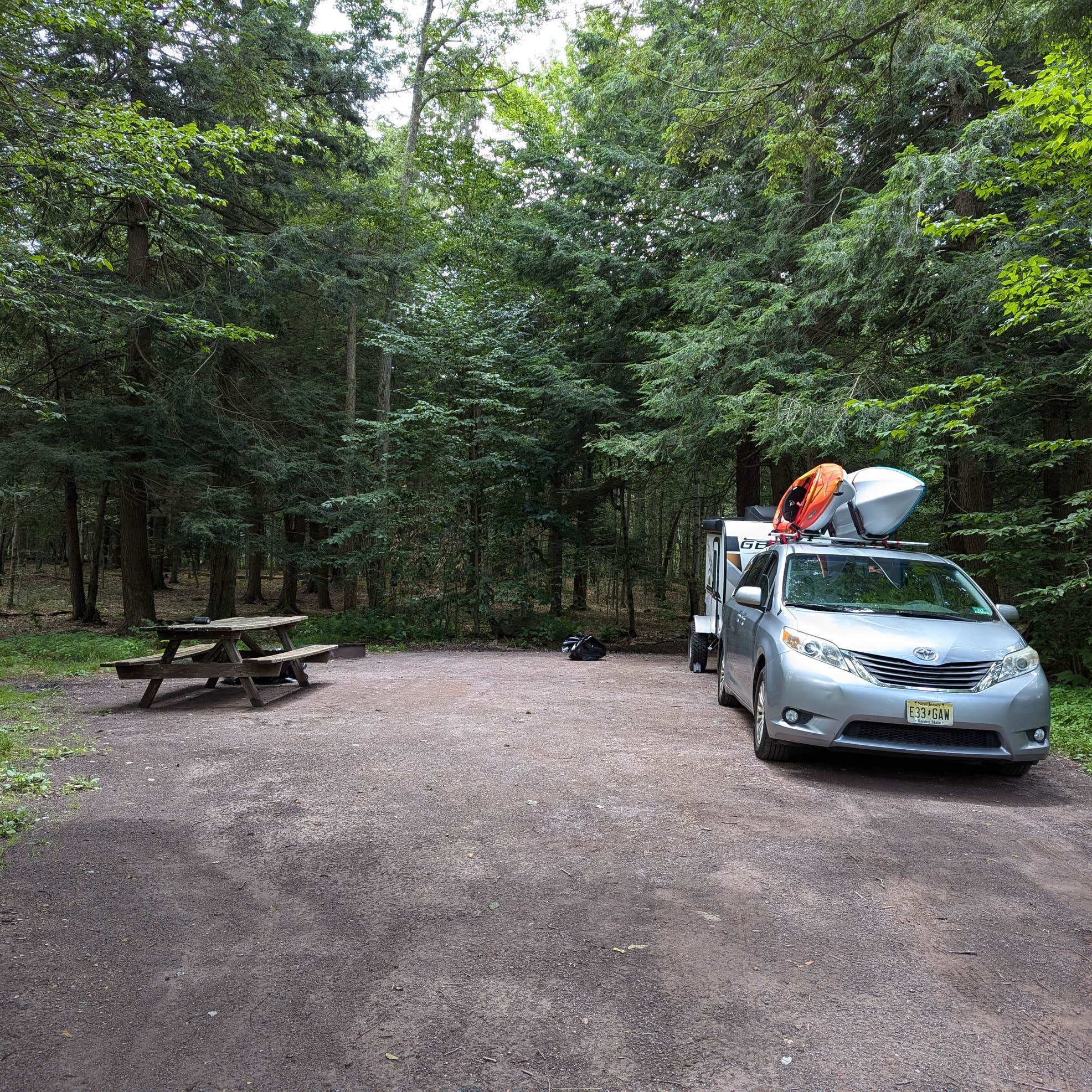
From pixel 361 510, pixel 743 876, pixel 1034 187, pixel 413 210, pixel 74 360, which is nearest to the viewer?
pixel 743 876

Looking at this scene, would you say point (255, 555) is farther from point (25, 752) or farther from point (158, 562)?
point (25, 752)

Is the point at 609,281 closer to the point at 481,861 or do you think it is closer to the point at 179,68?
the point at 179,68

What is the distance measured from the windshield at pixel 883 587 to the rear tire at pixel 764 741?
804 millimetres

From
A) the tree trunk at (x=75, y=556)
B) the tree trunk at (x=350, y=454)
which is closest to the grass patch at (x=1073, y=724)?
the tree trunk at (x=350, y=454)

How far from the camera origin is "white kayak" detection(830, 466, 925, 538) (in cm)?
821

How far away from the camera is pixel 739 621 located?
317 inches

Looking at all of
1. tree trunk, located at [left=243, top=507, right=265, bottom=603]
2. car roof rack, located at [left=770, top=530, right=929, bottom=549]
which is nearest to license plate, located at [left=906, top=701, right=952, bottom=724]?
car roof rack, located at [left=770, top=530, right=929, bottom=549]

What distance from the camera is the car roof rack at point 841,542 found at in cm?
778

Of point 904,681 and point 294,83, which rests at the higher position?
point 294,83

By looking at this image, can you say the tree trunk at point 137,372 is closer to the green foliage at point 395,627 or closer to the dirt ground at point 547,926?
the green foliage at point 395,627

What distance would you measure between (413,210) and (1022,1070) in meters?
22.4

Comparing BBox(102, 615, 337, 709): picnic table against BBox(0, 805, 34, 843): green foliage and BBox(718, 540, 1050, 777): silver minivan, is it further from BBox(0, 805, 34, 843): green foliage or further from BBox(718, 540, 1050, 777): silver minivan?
BBox(718, 540, 1050, 777): silver minivan

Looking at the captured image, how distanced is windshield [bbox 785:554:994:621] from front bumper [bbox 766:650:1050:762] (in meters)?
0.96

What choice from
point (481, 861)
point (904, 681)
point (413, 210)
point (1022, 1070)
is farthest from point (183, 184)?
point (413, 210)
